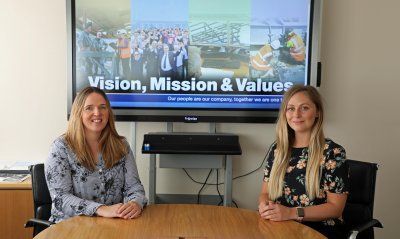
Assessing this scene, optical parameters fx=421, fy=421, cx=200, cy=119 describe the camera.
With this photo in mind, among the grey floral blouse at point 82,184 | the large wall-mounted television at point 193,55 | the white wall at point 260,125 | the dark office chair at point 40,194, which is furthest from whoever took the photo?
the white wall at point 260,125

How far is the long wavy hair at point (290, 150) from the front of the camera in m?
2.10

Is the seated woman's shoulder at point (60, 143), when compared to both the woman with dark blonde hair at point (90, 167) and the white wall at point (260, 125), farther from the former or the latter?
the white wall at point (260, 125)

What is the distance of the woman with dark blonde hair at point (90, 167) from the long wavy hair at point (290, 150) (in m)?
0.69

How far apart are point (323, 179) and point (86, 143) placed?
1.24 m

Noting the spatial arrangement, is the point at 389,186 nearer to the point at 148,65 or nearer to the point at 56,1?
the point at 148,65

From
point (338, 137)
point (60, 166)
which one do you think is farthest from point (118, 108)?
point (338, 137)

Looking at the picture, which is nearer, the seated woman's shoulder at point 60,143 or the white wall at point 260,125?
the seated woman's shoulder at point 60,143

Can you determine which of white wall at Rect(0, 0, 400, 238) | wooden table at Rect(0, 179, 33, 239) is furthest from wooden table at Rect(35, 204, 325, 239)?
white wall at Rect(0, 0, 400, 238)

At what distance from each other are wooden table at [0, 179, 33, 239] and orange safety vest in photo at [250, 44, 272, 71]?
5.78ft

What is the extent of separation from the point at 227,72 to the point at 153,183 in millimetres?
978

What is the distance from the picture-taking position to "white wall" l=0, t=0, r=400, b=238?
3.14m

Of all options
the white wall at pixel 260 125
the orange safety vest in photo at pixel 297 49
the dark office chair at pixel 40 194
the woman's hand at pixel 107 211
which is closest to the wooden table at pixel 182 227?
the woman's hand at pixel 107 211

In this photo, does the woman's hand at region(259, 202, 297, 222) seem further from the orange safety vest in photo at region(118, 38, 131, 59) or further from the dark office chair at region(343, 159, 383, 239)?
the orange safety vest in photo at region(118, 38, 131, 59)

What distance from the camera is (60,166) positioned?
2104 mm
